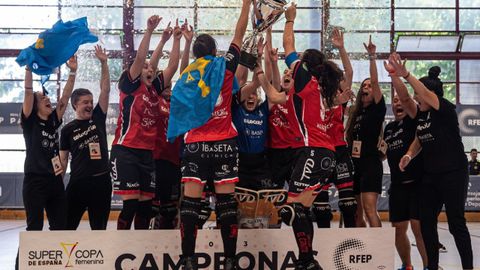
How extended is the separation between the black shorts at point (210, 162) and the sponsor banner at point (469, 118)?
10.1 m

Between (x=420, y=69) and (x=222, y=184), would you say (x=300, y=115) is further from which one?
(x=420, y=69)

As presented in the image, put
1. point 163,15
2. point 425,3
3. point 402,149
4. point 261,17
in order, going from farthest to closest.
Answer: point 425,3 < point 163,15 < point 402,149 < point 261,17

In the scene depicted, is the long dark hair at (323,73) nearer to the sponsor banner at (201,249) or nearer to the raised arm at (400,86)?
the raised arm at (400,86)

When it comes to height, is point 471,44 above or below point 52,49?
above

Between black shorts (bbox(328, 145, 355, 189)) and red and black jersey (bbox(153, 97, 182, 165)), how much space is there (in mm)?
1494

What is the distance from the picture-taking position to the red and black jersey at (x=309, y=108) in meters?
4.84

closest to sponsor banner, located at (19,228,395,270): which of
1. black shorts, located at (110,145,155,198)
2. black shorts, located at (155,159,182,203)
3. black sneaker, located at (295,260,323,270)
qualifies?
black sneaker, located at (295,260,323,270)

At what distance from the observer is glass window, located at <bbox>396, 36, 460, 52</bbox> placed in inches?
588

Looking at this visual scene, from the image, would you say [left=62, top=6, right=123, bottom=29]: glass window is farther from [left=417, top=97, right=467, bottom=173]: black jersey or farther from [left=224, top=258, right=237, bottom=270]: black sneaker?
[left=224, top=258, right=237, bottom=270]: black sneaker

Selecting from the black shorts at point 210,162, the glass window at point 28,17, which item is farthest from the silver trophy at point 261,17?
the glass window at point 28,17

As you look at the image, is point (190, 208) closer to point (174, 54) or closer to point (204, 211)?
point (204, 211)

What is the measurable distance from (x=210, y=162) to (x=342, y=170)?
63.5 inches

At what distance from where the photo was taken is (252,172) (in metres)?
5.72

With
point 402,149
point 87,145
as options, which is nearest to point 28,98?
point 87,145
